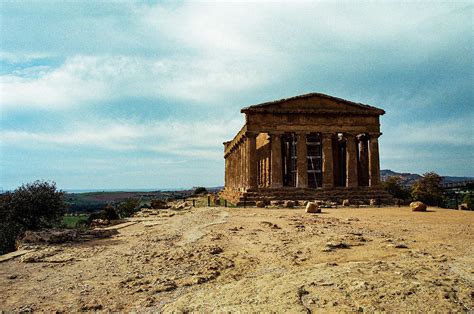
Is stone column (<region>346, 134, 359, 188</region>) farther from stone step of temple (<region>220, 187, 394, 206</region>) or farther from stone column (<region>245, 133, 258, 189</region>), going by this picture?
stone column (<region>245, 133, 258, 189</region>)

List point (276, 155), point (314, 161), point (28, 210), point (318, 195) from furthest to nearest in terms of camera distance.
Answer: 1. point (314, 161)
2. point (276, 155)
3. point (318, 195)
4. point (28, 210)

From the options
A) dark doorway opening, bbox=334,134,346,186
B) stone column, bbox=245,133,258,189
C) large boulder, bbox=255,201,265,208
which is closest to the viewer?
large boulder, bbox=255,201,265,208

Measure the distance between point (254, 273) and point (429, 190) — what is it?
43.5 meters

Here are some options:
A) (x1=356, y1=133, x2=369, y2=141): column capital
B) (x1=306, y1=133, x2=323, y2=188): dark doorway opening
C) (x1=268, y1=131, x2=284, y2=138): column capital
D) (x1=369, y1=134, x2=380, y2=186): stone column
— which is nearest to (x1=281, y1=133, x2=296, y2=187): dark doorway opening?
(x1=306, y1=133, x2=323, y2=188): dark doorway opening

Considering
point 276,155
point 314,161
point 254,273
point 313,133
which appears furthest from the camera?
point 314,161

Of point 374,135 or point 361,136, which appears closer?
point 374,135

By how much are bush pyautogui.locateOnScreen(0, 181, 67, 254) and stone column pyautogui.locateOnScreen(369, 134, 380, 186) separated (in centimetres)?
2488

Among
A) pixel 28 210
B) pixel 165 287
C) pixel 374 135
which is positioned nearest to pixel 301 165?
pixel 374 135

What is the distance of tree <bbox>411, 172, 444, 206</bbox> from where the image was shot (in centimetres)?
4072

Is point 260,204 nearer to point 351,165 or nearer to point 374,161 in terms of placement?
point 351,165

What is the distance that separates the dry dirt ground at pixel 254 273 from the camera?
5.63 m

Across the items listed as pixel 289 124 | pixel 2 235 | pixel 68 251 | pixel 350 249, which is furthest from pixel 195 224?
pixel 289 124

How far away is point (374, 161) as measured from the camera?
31969mm

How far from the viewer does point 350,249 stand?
30.8 feet
